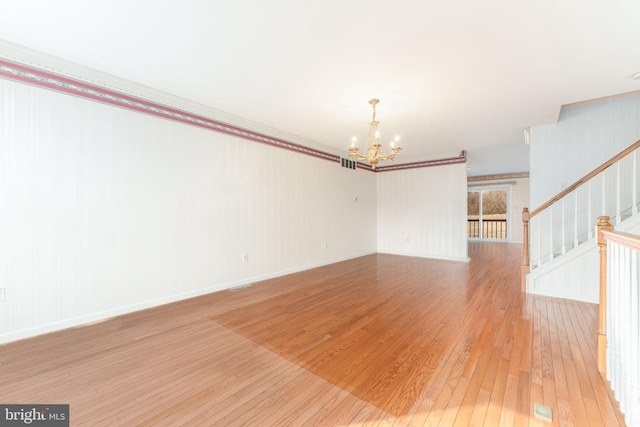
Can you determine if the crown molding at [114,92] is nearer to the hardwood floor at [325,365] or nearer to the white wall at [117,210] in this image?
the white wall at [117,210]

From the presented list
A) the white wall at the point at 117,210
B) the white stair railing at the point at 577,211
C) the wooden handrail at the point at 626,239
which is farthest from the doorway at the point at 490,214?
the wooden handrail at the point at 626,239

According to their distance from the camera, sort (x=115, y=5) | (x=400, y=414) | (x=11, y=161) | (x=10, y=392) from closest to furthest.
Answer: (x=400, y=414) → (x=10, y=392) → (x=115, y=5) → (x=11, y=161)

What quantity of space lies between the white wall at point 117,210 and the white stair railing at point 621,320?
4116 millimetres

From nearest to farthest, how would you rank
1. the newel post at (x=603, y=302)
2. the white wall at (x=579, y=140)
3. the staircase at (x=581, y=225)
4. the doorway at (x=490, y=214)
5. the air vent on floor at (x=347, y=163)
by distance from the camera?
the newel post at (x=603, y=302) → the staircase at (x=581, y=225) → the white wall at (x=579, y=140) → the air vent on floor at (x=347, y=163) → the doorway at (x=490, y=214)

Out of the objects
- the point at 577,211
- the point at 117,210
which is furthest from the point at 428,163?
the point at 117,210

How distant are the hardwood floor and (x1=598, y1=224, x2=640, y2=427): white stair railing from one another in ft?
0.49

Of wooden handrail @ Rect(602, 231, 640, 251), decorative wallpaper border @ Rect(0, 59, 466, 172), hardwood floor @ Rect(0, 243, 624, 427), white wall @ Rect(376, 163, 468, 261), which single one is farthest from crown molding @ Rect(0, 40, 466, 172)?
wooden handrail @ Rect(602, 231, 640, 251)

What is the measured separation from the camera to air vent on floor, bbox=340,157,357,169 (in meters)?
6.50

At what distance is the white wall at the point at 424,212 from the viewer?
21.0 feet

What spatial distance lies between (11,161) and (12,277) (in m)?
1.09

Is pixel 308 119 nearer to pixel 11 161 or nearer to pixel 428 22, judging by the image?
pixel 428 22

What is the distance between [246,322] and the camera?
111 inches

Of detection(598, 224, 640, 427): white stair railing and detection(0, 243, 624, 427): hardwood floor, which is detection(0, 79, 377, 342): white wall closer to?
detection(0, 243, 624, 427): hardwood floor

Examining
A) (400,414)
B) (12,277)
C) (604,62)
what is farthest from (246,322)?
(604,62)
